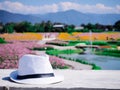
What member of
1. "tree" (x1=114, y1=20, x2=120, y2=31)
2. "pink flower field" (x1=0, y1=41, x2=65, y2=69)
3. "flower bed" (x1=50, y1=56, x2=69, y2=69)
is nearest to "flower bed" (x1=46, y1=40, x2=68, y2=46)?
"pink flower field" (x1=0, y1=41, x2=65, y2=69)

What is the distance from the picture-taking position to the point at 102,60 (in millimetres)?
6918

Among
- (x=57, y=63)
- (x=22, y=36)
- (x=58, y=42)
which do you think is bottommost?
(x=57, y=63)

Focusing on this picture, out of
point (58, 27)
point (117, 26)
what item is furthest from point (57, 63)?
point (117, 26)

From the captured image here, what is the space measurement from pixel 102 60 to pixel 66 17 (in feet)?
4.40

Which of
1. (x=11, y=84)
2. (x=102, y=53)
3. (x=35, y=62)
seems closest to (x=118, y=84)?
(x=35, y=62)

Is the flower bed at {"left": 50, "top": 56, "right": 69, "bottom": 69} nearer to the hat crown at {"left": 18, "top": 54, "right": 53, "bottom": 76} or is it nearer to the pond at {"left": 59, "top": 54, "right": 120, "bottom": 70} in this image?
the pond at {"left": 59, "top": 54, "right": 120, "bottom": 70}

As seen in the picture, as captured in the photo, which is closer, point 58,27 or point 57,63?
point 57,63

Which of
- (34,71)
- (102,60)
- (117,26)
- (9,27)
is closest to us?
(34,71)

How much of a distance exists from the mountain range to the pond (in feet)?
2.72

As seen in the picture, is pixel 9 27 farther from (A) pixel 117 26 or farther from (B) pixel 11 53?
(A) pixel 117 26

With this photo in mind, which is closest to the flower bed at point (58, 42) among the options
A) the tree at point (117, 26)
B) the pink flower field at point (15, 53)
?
the pink flower field at point (15, 53)

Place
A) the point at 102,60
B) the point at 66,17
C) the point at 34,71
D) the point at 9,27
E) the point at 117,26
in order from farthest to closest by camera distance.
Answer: the point at 9,27 → the point at 66,17 → the point at 117,26 → the point at 102,60 → the point at 34,71

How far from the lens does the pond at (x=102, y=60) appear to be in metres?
6.82

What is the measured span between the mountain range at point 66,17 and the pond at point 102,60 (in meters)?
0.83
